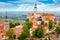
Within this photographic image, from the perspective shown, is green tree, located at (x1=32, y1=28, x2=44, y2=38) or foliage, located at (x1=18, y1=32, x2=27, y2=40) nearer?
foliage, located at (x1=18, y1=32, x2=27, y2=40)

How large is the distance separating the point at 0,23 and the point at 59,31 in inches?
92.8

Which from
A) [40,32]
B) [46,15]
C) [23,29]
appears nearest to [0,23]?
[23,29]

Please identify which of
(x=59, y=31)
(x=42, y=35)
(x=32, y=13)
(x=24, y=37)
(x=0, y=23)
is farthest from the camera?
(x=32, y=13)

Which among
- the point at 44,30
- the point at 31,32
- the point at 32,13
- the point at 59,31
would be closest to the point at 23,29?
the point at 31,32

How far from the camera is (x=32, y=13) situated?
30.4 feet

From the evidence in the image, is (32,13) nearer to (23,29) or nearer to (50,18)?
(50,18)

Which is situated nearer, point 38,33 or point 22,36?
point 22,36

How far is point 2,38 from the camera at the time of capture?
5.88 metres

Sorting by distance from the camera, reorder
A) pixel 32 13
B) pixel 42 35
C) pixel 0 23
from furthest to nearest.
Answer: pixel 32 13 → pixel 0 23 → pixel 42 35

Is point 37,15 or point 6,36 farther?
point 37,15

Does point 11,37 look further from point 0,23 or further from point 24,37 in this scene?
point 0,23

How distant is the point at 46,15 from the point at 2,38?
409 cm

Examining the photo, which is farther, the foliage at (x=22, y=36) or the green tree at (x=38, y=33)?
the green tree at (x=38, y=33)

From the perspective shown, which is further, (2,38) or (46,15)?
(46,15)
